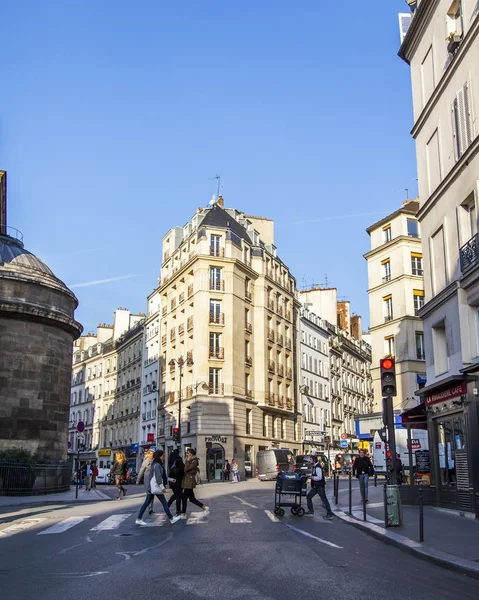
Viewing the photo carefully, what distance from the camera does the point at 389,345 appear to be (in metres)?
38.0

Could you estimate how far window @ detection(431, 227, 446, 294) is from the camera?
62.2 feet

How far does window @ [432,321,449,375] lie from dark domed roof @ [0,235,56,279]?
18.2m

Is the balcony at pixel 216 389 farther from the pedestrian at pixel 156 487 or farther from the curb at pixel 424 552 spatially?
the curb at pixel 424 552

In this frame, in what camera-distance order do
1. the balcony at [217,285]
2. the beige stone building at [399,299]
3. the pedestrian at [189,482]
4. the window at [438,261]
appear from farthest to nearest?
the balcony at [217,285] → the beige stone building at [399,299] → the window at [438,261] → the pedestrian at [189,482]

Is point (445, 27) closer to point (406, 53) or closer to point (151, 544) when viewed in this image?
point (406, 53)

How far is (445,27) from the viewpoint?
63.2 feet

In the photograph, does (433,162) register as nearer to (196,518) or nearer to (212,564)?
(196,518)

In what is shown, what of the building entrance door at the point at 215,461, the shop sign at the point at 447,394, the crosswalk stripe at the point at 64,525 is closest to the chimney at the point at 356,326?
the building entrance door at the point at 215,461

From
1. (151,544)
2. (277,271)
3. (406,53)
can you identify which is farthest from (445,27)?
(277,271)

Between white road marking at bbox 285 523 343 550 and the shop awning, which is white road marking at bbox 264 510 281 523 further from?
the shop awning

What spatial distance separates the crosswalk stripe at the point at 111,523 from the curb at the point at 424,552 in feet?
16.6

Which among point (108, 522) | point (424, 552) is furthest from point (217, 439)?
point (424, 552)

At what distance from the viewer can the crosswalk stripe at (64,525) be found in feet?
42.5

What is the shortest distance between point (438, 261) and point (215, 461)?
103ft
